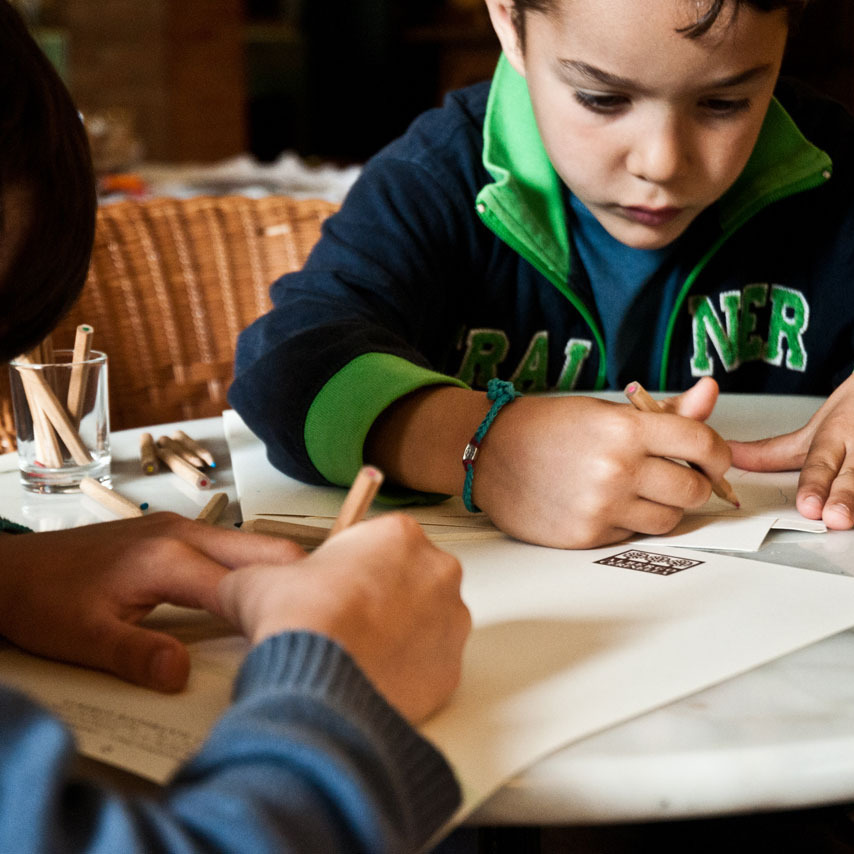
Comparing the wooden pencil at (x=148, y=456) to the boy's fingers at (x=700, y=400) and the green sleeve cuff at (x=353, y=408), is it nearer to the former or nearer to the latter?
the green sleeve cuff at (x=353, y=408)

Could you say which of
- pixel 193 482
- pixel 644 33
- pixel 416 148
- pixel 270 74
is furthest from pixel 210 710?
pixel 270 74

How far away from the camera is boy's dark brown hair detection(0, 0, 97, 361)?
1.51ft

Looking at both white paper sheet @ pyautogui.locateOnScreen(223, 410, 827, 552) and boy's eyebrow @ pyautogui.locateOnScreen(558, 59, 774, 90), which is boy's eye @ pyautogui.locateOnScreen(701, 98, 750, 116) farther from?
Answer: white paper sheet @ pyautogui.locateOnScreen(223, 410, 827, 552)

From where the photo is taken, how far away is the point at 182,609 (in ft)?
1.65

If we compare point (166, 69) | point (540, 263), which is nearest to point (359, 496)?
point (540, 263)

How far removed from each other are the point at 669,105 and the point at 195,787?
594 mm

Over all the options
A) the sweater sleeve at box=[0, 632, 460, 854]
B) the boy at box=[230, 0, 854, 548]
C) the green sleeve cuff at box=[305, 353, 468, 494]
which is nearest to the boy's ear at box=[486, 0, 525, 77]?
the boy at box=[230, 0, 854, 548]

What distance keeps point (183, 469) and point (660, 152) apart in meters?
0.41

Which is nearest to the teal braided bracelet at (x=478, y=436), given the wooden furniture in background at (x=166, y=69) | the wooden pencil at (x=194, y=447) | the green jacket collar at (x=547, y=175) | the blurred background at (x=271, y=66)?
the wooden pencil at (x=194, y=447)

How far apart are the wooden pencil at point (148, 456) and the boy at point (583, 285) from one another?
79 millimetres

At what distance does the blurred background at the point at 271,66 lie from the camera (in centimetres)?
332

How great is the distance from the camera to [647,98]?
0.76 m

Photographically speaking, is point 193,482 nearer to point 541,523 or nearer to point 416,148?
point 541,523

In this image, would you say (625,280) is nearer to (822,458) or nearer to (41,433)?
(822,458)
